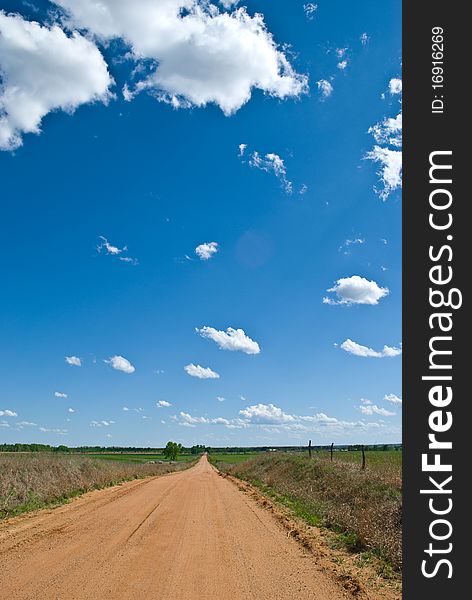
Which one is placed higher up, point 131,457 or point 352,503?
point 352,503

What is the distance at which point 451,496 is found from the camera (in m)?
5.84

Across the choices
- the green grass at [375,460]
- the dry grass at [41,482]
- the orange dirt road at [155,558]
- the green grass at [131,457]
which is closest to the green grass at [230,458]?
the green grass at [131,457]

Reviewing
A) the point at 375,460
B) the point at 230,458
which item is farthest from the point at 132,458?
the point at 375,460

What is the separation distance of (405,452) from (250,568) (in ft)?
14.9

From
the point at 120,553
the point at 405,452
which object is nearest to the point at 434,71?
the point at 405,452

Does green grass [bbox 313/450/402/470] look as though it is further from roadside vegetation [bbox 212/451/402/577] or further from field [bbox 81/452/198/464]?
field [bbox 81/452/198/464]

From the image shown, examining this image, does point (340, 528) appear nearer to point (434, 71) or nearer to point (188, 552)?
point (188, 552)

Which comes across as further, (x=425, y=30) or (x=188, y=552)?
(x=188, y=552)

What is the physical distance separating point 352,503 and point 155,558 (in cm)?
758

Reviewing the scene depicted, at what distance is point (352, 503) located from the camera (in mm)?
15484

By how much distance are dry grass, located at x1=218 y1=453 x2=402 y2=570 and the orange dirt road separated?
1.39m

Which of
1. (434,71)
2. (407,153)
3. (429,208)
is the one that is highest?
(434,71)

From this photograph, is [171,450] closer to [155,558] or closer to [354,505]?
[354,505]

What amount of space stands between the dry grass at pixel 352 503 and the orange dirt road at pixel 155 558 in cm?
139
